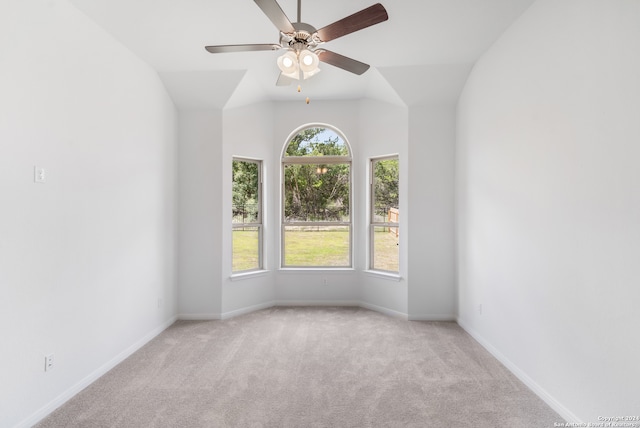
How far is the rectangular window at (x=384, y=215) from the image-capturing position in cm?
471

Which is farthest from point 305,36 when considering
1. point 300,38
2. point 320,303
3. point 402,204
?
point 320,303

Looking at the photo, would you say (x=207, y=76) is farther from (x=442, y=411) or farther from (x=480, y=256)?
(x=442, y=411)

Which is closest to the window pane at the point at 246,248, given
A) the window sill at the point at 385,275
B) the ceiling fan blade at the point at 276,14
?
the window sill at the point at 385,275

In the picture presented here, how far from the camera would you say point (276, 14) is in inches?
80.5

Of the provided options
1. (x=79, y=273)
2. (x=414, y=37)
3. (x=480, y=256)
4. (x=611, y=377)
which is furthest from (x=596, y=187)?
(x=79, y=273)

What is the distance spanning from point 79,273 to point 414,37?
11.3 feet

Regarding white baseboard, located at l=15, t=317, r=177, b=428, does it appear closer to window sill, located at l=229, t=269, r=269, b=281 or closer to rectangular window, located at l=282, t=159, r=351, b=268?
window sill, located at l=229, t=269, r=269, b=281

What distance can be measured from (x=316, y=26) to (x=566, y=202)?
7.78ft

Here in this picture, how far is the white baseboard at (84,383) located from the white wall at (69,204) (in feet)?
0.04

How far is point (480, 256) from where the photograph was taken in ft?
Result: 11.8

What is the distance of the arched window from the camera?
16.6ft

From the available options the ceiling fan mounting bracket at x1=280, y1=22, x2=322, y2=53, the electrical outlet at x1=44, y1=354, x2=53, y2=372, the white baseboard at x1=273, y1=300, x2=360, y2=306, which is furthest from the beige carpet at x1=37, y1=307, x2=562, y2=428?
the ceiling fan mounting bracket at x1=280, y1=22, x2=322, y2=53

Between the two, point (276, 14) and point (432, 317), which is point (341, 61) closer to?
point (276, 14)

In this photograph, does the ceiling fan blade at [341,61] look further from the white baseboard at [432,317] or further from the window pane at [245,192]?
the white baseboard at [432,317]
